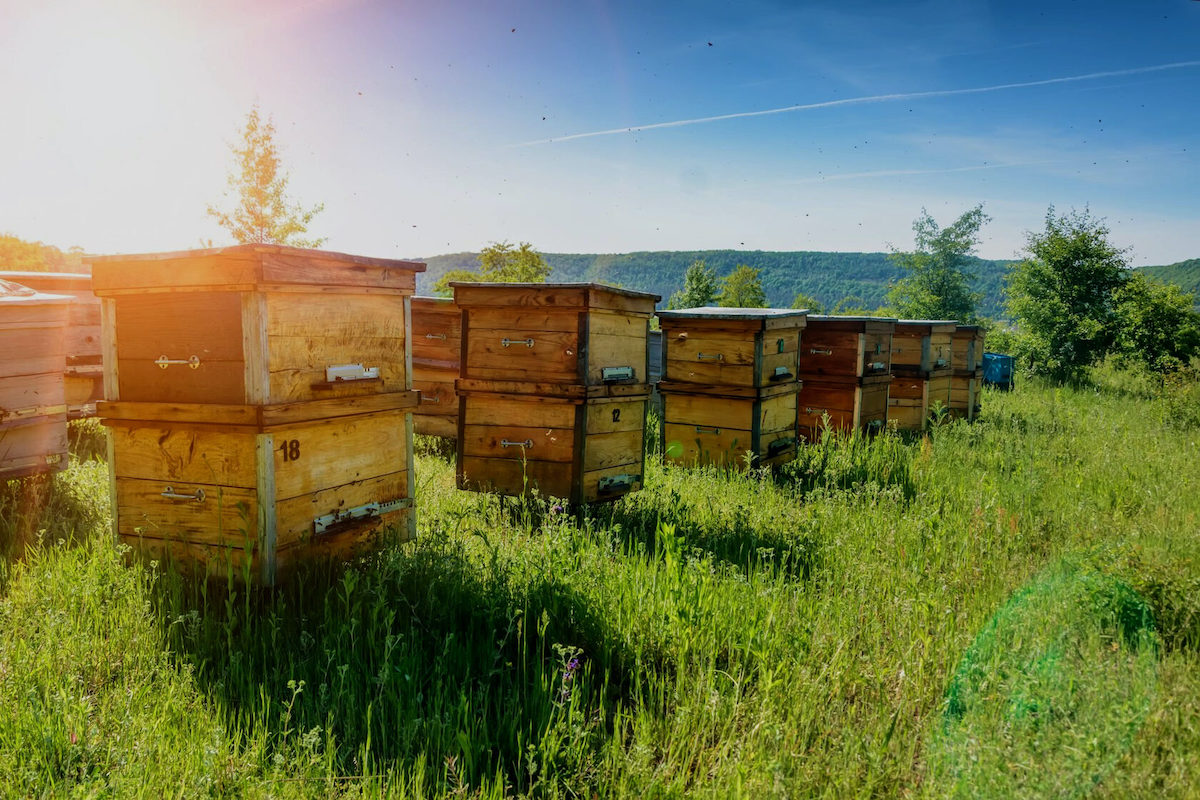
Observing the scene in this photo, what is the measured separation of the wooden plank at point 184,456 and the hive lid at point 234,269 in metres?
0.72

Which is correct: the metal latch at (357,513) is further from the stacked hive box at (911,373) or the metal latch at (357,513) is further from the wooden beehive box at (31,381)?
the stacked hive box at (911,373)

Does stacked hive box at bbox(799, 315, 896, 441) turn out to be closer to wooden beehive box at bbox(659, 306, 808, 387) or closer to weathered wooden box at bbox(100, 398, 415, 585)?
wooden beehive box at bbox(659, 306, 808, 387)

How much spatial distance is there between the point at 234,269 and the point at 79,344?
5744mm

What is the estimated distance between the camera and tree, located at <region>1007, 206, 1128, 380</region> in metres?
23.4

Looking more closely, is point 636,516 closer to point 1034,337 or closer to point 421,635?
Answer: point 421,635

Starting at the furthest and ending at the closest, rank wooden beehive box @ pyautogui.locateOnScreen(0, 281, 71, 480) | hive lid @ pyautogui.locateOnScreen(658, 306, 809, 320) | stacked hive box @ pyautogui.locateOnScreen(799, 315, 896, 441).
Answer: stacked hive box @ pyautogui.locateOnScreen(799, 315, 896, 441), hive lid @ pyautogui.locateOnScreen(658, 306, 809, 320), wooden beehive box @ pyautogui.locateOnScreen(0, 281, 71, 480)

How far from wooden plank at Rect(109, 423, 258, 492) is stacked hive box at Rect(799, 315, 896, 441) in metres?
6.21

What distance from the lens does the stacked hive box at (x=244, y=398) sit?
3.46m

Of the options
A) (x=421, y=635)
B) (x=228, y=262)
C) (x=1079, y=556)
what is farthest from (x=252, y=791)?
(x=1079, y=556)

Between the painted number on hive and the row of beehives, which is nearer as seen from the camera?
the painted number on hive

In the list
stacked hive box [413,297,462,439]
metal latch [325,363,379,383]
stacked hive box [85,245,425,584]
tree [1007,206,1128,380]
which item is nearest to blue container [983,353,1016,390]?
tree [1007,206,1128,380]

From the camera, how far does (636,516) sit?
17.9ft

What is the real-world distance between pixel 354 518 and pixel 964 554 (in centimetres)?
363

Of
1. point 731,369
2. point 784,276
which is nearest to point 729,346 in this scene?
point 731,369
